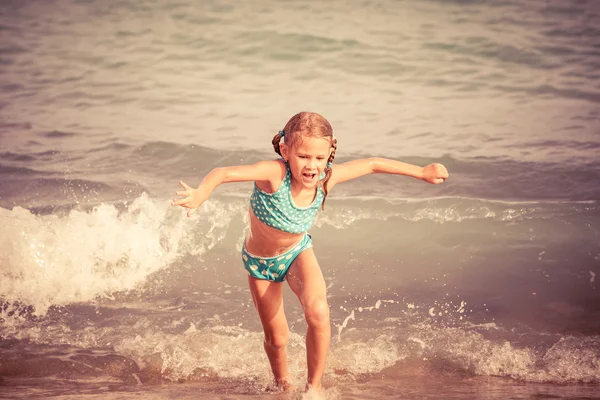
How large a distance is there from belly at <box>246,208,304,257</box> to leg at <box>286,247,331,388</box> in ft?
0.46

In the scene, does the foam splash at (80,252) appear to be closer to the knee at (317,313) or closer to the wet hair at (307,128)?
the knee at (317,313)

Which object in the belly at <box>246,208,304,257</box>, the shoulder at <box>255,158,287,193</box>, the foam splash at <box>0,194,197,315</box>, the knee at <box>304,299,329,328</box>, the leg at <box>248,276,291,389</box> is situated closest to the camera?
the knee at <box>304,299,329,328</box>

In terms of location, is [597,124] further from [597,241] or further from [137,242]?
[137,242]

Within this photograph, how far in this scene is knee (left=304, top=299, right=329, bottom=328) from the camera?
3707mm

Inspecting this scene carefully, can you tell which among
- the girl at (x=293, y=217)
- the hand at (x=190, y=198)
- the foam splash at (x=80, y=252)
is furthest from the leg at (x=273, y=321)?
the foam splash at (x=80, y=252)

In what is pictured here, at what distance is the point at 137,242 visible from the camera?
22.5 ft

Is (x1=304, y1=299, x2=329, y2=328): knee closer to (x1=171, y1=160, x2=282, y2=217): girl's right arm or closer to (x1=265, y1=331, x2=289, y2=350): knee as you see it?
(x1=265, y1=331, x2=289, y2=350): knee

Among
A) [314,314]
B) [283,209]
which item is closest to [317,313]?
[314,314]

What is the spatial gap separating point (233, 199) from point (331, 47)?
800 cm

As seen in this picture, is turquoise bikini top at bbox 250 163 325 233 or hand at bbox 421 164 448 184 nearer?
turquoise bikini top at bbox 250 163 325 233

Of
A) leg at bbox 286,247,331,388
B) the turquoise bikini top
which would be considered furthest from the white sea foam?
leg at bbox 286,247,331,388

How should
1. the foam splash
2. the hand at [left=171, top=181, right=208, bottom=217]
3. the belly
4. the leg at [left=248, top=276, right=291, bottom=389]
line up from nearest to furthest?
the hand at [left=171, top=181, right=208, bottom=217], the belly, the leg at [left=248, top=276, right=291, bottom=389], the foam splash

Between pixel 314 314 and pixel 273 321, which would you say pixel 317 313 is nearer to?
pixel 314 314

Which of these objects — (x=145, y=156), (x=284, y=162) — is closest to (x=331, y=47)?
(x=145, y=156)
